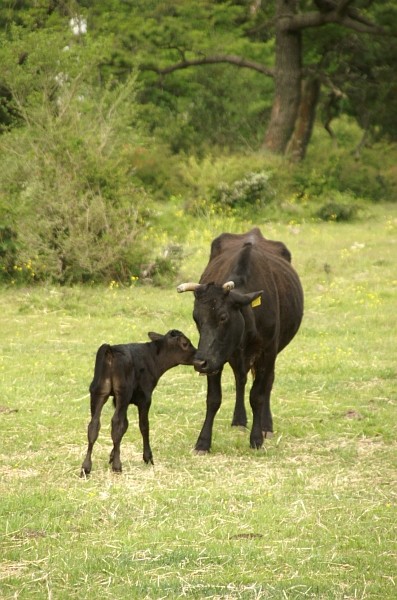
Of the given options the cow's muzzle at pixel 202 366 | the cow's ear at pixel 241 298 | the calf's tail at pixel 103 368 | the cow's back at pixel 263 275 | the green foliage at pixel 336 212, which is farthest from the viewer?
the green foliage at pixel 336 212

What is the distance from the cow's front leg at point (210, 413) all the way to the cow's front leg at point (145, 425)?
786 mm

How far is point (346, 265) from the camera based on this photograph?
67.3ft

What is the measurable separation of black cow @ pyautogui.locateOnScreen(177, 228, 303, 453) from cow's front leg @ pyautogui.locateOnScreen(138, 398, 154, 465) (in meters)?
0.53

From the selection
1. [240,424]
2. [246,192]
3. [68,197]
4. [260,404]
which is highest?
[260,404]

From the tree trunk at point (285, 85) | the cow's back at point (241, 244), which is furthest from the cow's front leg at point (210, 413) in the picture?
the tree trunk at point (285, 85)

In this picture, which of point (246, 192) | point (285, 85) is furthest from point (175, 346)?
point (285, 85)

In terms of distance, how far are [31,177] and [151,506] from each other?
12.4 metres

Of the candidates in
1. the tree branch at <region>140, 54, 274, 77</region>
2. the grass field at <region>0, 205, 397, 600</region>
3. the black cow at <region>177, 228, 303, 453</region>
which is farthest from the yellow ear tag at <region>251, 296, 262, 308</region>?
the tree branch at <region>140, 54, 274, 77</region>

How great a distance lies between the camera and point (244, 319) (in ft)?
31.4

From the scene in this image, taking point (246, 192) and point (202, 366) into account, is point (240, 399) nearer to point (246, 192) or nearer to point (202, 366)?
point (202, 366)

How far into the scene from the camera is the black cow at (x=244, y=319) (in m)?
9.18

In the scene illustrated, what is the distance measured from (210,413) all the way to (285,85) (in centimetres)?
2563

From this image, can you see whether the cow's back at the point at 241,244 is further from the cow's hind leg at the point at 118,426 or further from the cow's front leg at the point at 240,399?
the cow's hind leg at the point at 118,426

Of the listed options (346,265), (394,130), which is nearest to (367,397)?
(346,265)
